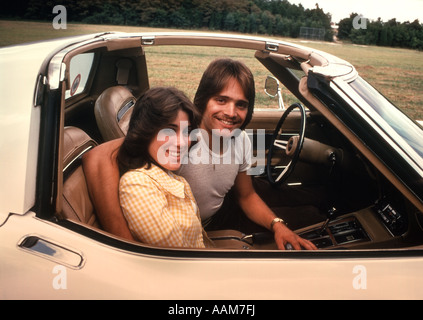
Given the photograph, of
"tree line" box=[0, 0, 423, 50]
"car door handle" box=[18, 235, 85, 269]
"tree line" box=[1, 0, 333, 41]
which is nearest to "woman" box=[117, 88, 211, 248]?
"car door handle" box=[18, 235, 85, 269]

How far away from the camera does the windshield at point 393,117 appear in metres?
1.44

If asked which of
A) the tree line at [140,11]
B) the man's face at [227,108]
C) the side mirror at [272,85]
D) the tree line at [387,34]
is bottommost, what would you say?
the man's face at [227,108]

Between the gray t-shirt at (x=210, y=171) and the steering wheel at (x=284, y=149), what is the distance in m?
0.31

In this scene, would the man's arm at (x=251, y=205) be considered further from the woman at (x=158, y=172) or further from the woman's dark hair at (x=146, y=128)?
the woman's dark hair at (x=146, y=128)

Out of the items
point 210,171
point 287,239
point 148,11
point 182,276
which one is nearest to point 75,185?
point 182,276

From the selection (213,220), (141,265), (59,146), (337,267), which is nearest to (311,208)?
(213,220)

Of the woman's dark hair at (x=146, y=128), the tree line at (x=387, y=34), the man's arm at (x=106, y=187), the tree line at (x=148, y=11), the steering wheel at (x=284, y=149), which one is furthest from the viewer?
the tree line at (x=387, y=34)

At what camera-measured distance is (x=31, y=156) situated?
1.20 metres

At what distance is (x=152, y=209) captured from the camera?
135 centimetres

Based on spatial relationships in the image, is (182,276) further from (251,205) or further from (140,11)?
(140,11)

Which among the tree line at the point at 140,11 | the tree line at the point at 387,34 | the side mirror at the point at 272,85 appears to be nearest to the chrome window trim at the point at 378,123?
the side mirror at the point at 272,85

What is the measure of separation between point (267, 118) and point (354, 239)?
1.54 meters
